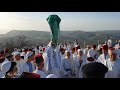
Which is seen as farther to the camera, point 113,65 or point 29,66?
point 29,66

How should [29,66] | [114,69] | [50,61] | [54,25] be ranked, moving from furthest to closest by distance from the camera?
[29,66] < [114,69] < [50,61] < [54,25]

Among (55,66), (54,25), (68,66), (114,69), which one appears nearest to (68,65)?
(68,66)

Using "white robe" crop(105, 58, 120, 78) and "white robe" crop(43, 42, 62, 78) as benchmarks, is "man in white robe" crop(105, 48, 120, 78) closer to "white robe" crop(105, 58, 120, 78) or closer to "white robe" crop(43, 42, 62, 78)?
"white robe" crop(105, 58, 120, 78)

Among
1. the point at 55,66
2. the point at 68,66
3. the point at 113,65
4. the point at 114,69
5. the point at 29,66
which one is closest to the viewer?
the point at 55,66

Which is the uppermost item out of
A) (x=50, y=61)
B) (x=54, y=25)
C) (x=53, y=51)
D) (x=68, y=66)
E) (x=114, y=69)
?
(x=54, y=25)

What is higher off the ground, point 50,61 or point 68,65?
point 50,61

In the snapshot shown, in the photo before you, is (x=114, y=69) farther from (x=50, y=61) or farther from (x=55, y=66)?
(x=50, y=61)

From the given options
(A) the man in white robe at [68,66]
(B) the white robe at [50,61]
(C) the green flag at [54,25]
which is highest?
(C) the green flag at [54,25]

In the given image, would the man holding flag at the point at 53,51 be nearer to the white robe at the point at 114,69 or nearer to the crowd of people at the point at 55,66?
the crowd of people at the point at 55,66

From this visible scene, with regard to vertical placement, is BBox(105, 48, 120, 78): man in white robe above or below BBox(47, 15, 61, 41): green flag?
below

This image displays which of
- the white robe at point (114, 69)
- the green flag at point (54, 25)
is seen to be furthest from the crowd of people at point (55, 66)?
the green flag at point (54, 25)

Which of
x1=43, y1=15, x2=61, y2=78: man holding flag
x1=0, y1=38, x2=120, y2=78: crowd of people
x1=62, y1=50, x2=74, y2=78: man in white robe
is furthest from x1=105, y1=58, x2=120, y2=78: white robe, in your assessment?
x1=62, y1=50, x2=74, y2=78: man in white robe
